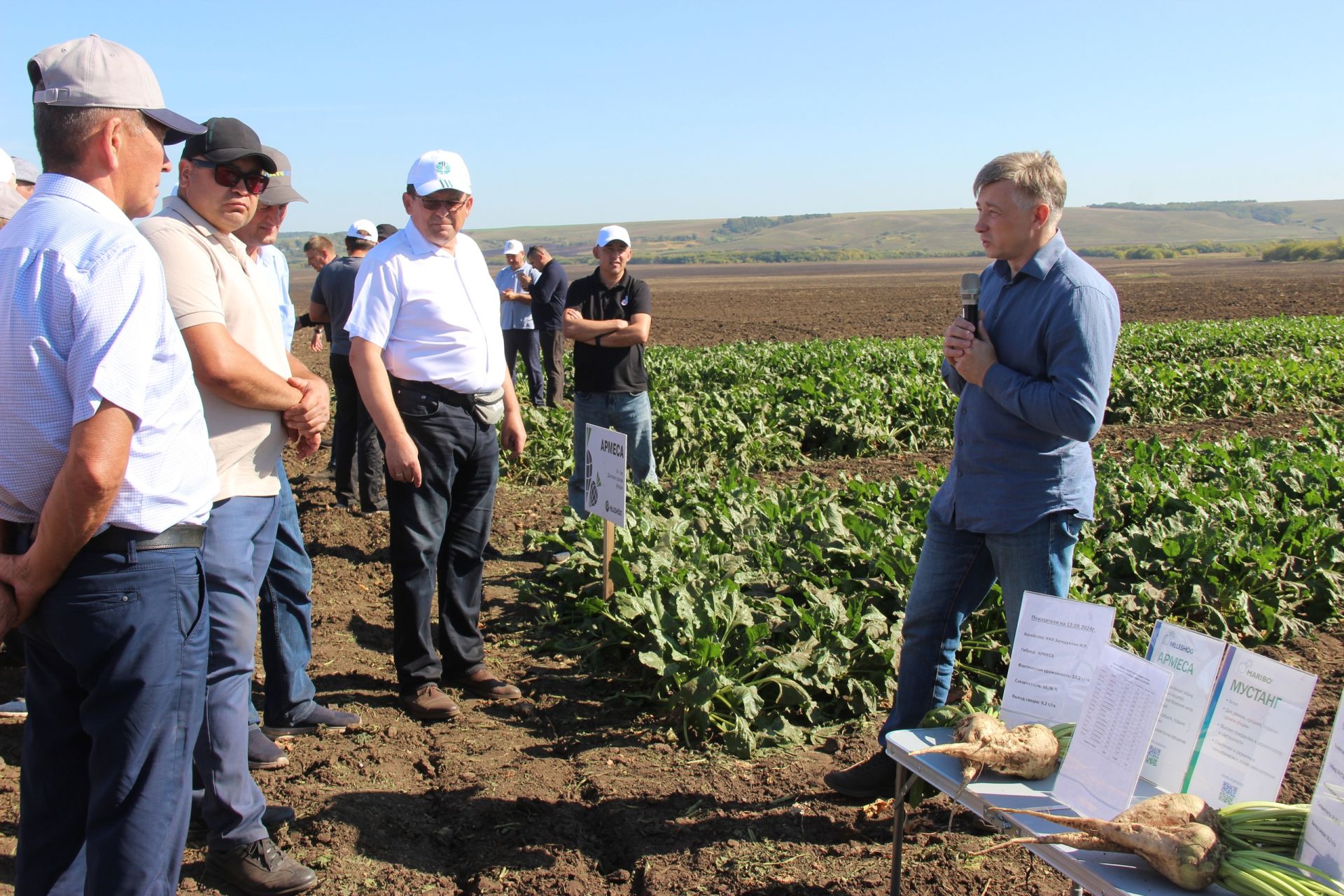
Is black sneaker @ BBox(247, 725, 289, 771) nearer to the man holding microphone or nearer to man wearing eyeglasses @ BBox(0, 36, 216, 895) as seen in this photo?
man wearing eyeglasses @ BBox(0, 36, 216, 895)

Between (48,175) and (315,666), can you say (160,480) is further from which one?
(315,666)

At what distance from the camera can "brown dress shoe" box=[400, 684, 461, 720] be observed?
4.31m

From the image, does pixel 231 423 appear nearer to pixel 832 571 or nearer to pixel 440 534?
pixel 440 534

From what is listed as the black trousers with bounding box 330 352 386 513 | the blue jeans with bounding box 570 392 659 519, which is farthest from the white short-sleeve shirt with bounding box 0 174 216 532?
the black trousers with bounding box 330 352 386 513

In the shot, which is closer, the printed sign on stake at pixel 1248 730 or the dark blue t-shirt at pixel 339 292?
the printed sign on stake at pixel 1248 730

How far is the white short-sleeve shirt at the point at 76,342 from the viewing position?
2074 mm

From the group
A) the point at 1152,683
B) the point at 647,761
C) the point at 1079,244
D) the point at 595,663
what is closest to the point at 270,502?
the point at 647,761

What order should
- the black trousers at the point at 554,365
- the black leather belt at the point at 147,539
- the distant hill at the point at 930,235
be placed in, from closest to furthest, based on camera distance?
the black leather belt at the point at 147,539
the black trousers at the point at 554,365
the distant hill at the point at 930,235

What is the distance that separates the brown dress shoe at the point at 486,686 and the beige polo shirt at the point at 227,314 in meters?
1.71

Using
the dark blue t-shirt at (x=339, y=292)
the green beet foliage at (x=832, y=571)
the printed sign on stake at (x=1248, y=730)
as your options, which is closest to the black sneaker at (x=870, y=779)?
the green beet foliage at (x=832, y=571)

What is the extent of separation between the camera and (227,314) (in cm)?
311

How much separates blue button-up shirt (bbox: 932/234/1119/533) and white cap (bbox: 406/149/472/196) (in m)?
2.12

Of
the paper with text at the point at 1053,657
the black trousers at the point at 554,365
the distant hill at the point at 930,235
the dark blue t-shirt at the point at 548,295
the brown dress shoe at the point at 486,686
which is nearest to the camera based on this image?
the paper with text at the point at 1053,657

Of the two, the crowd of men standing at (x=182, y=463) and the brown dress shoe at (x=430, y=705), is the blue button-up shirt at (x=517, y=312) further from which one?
the brown dress shoe at (x=430, y=705)
